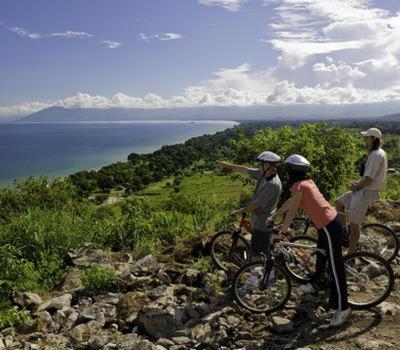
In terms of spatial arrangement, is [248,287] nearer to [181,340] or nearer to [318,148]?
[181,340]

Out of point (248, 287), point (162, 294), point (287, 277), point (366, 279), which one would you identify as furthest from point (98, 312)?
point (366, 279)

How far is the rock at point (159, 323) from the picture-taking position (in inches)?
266

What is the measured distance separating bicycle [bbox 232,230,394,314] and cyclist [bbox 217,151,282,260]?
440 mm

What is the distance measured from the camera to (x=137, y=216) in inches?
463

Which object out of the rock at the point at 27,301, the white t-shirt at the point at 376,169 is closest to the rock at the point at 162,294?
the rock at the point at 27,301

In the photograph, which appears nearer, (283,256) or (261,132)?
(283,256)

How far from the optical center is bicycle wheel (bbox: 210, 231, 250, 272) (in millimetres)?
8500

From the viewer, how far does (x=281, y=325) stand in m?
6.71

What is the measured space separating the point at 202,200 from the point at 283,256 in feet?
20.4

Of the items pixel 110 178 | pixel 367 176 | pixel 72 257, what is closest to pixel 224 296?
pixel 367 176

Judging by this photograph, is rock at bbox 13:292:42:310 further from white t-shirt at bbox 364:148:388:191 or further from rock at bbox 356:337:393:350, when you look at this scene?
white t-shirt at bbox 364:148:388:191

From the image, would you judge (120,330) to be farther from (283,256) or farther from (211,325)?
(283,256)

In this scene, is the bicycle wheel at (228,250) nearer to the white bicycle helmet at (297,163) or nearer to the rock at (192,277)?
the rock at (192,277)

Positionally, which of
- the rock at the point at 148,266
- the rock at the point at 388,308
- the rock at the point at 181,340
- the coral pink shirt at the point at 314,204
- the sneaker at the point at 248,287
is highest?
the coral pink shirt at the point at 314,204
